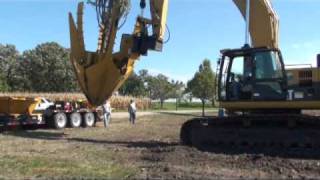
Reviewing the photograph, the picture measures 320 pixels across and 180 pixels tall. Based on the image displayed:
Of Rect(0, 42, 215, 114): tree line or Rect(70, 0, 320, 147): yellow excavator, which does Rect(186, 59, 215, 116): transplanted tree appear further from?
Rect(70, 0, 320, 147): yellow excavator

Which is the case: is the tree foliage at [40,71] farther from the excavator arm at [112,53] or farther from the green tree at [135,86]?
the excavator arm at [112,53]

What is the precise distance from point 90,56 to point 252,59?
27.2 ft

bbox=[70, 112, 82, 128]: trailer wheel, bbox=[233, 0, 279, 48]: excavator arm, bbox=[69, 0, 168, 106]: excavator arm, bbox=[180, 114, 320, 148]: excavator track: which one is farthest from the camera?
bbox=[70, 112, 82, 128]: trailer wheel

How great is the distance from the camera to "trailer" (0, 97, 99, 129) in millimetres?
27031

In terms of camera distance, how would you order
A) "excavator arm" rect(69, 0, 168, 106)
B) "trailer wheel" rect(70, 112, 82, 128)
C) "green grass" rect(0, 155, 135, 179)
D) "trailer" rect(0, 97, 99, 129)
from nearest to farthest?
"green grass" rect(0, 155, 135, 179) < "excavator arm" rect(69, 0, 168, 106) < "trailer" rect(0, 97, 99, 129) < "trailer wheel" rect(70, 112, 82, 128)

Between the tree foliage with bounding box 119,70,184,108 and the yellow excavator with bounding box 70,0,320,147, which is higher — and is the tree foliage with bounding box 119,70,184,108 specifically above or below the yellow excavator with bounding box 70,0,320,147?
above

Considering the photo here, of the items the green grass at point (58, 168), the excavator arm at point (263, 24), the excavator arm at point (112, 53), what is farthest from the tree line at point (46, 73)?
the green grass at point (58, 168)

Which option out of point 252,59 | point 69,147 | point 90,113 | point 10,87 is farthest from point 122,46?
point 10,87

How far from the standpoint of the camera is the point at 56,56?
285 feet

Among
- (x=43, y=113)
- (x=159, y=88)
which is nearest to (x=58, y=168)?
(x=43, y=113)

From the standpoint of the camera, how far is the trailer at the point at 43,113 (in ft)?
88.7

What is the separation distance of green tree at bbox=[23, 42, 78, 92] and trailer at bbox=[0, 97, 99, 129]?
50.1m

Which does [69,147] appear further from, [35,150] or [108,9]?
[108,9]

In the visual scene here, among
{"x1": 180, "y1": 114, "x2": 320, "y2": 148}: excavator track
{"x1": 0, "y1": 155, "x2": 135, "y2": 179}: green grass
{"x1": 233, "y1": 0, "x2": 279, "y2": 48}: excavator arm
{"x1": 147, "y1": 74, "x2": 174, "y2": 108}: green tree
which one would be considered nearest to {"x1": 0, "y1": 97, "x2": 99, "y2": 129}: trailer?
{"x1": 180, "y1": 114, "x2": 320, "y2": 148}: excavator track
